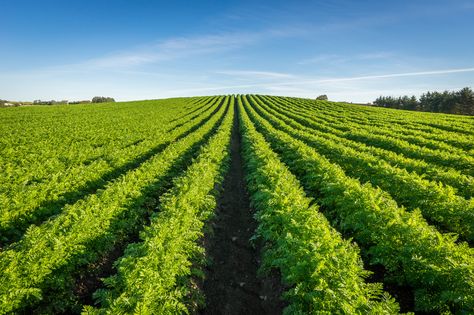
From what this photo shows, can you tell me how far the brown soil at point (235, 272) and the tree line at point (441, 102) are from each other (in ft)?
323

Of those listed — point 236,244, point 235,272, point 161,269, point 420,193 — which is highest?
point 420,193

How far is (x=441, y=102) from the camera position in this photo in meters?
92.2

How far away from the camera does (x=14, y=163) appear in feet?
54.0

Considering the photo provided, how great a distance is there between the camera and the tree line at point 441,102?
275ft

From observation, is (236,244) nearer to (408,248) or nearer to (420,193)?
(408,248)

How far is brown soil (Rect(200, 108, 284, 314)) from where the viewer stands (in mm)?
7387

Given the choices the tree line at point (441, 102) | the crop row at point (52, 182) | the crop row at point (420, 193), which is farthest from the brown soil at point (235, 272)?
the tree line at point (441, 102)

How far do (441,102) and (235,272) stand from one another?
362 ft

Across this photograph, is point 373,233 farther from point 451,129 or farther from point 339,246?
point 451,129

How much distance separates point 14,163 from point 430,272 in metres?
20.6

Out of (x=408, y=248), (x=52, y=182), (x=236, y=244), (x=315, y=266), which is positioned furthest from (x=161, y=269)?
(x=52, y=182)

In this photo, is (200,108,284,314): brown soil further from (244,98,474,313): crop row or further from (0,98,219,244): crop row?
(0,98,219,244): crop row

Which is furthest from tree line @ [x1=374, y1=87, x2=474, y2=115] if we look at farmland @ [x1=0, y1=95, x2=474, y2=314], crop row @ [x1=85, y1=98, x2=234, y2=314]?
crop row @ [x1=85, y1=98, x2=234, y2=314]

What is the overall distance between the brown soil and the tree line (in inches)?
3882
